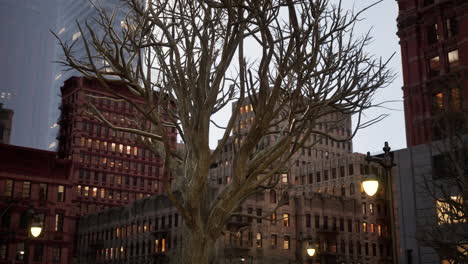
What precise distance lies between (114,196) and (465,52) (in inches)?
3053

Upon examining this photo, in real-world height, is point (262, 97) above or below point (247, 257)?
above

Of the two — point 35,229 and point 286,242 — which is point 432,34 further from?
point 35,229

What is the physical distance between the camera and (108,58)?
13.4 meters

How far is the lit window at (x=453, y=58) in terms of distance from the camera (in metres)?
47.2

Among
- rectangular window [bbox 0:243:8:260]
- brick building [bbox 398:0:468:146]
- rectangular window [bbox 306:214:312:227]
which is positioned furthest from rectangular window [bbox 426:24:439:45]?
rectangular window [bbox 0:243:8:260]

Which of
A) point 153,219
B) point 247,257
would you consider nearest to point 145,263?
point 153,219

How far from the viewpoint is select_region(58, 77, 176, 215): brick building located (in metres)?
104

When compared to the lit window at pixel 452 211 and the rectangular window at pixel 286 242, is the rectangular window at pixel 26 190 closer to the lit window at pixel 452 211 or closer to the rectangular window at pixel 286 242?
the rectangular window at pixel 286 242

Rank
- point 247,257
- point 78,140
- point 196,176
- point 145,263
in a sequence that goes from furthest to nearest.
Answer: point 78,140 < point 145,263 < point 247,257 < point 196,176

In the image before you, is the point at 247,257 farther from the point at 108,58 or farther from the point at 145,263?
the point at 108,58

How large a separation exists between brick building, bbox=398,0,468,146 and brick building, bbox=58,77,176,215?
64.4 meters

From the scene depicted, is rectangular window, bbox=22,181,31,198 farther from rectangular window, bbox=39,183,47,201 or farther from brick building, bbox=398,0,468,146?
brick building, bbox=398,0,468,146

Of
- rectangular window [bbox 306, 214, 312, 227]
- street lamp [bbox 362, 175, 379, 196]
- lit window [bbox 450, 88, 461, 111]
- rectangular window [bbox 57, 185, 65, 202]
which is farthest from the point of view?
rectangular window [bbox 306, 214, 312, 227]

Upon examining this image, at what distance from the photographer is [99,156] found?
351 ft
